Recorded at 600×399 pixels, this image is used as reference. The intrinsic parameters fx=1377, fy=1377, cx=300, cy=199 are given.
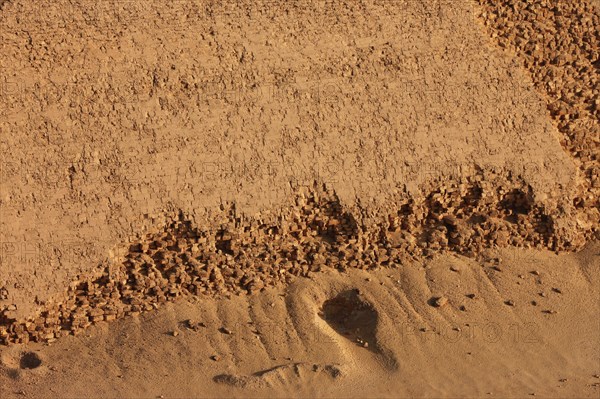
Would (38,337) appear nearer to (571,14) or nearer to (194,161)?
(194,161)

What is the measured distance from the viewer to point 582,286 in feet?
52.1

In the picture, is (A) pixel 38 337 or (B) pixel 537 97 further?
(B) pixel 537 97

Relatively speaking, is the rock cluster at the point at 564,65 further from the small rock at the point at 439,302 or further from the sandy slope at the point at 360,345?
the small rock at the point at 439,302

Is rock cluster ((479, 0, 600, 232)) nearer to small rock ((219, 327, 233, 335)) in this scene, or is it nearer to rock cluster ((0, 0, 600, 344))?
rock cluster ((0, 0, 600, 344))

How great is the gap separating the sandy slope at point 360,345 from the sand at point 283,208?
0.02 m

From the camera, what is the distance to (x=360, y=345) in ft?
49.1

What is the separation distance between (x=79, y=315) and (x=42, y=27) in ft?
10.4

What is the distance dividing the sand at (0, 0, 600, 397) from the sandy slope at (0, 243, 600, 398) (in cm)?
2

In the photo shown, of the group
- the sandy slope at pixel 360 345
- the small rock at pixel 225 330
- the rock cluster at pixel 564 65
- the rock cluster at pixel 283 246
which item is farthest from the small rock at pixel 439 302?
the small rock at pixel 225 330

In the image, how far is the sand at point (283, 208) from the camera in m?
14.6

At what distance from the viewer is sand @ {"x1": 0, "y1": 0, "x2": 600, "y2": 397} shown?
14609mm

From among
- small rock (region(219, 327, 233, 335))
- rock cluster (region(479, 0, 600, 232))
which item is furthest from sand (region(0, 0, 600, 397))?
rock cluster (region(479, 0, 600, 232))

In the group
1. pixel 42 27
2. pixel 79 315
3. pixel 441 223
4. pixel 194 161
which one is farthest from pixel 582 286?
pixel 42 27

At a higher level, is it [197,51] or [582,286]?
[197,51]
